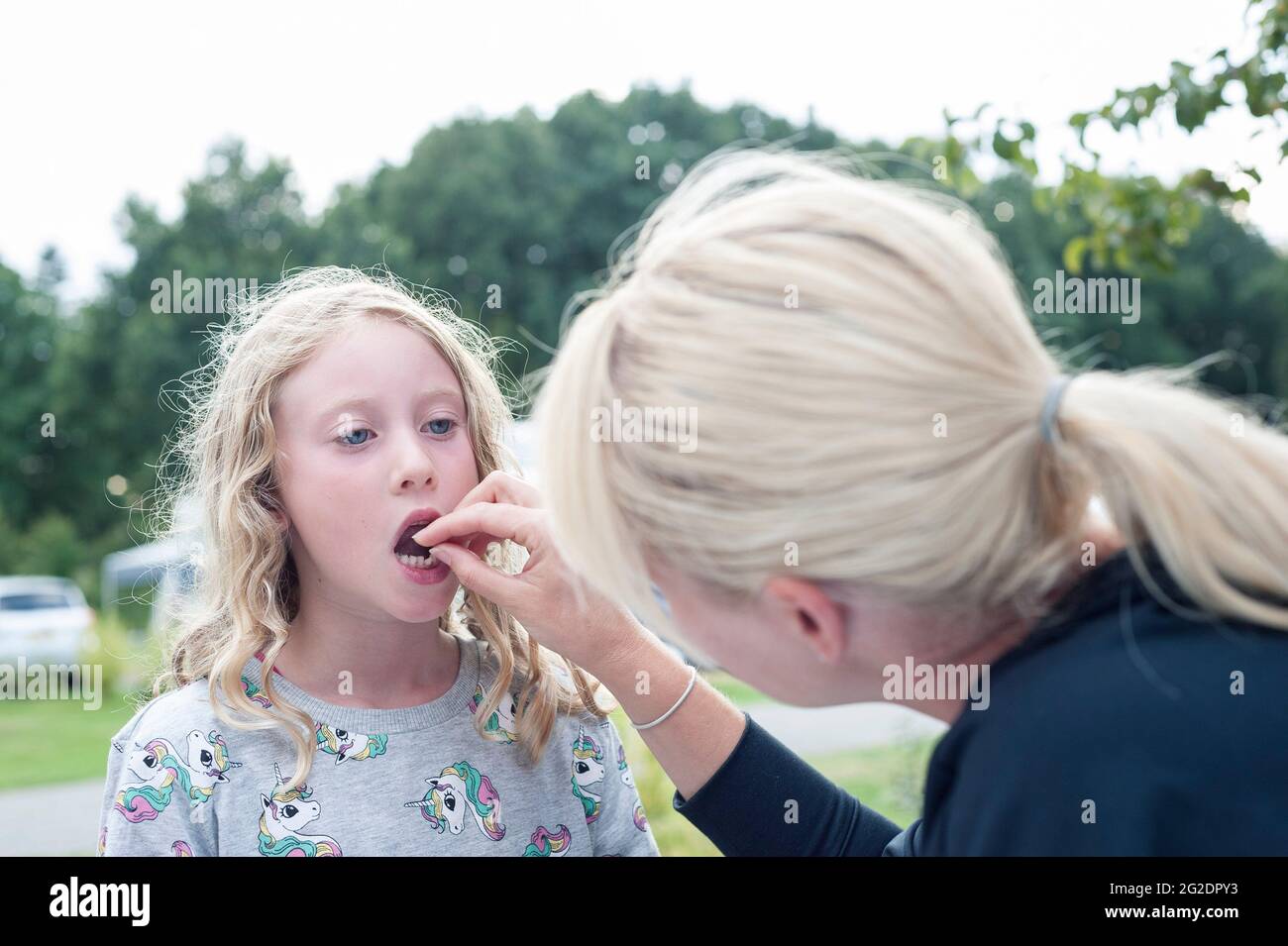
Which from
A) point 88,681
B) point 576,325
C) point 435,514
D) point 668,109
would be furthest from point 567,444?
point 668,109

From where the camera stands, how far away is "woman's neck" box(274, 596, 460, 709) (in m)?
2.18

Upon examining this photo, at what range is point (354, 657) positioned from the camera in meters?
2.21

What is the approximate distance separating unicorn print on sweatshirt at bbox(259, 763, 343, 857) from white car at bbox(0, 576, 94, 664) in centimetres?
1580

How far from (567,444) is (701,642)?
0.34m

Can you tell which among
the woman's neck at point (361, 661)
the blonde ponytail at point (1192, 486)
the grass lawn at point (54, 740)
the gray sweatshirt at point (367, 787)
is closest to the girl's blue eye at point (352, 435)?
the woman's neck at point (361, 661)

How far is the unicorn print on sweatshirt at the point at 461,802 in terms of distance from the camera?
205cm

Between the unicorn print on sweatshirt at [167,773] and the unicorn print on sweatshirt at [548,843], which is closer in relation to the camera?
the unicorn print on sweatshirt at [167,773]

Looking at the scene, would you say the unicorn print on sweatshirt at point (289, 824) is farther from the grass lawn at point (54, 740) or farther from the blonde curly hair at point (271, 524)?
the grass lawn at point (54, 740)

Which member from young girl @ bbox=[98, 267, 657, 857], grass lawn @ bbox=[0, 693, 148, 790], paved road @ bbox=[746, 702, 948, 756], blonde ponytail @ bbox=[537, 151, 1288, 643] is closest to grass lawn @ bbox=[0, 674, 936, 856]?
grass lawn @ bbox=[0, 693, 148, 790]

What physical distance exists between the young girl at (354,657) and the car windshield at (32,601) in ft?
57.4

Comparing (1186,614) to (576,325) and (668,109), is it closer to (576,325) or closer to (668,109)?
(576,325)

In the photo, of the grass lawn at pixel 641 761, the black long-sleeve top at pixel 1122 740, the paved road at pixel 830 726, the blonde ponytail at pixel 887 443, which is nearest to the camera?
the black long-sleeve top at pixel 1122 740

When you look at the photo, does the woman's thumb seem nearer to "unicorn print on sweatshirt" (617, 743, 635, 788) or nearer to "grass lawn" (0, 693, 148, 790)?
"unicorn print on sweatshirt" (617, 743, 635, 788)

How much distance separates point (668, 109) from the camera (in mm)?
35500
